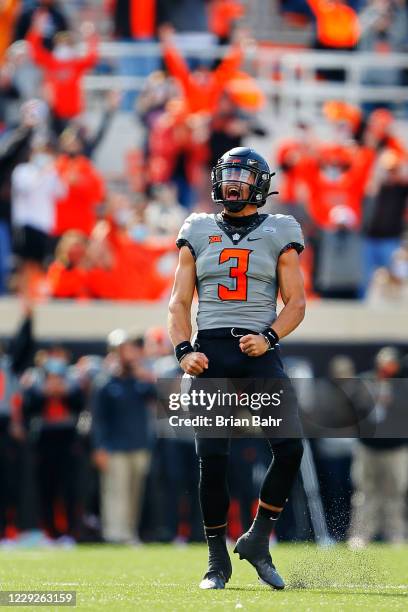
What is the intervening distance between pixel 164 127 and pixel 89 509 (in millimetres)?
4638

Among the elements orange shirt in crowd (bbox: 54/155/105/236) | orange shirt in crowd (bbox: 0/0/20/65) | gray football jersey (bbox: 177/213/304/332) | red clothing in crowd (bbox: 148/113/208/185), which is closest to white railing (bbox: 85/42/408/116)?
orange shirt in crowd (bbox: 0/0/20/65)

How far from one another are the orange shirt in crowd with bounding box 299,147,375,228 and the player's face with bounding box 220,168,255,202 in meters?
8.23

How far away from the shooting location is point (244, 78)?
16.3 metres

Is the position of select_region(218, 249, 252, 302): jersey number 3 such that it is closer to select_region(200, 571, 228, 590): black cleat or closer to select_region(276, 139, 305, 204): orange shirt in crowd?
select_region(200, 571, 228, 590): black cleat

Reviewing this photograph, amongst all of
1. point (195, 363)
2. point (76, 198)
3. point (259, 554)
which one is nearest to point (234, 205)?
point (195, 363)

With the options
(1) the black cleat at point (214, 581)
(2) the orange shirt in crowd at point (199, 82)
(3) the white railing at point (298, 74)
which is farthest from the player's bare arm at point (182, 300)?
(3) the white railing at point (298, 74)

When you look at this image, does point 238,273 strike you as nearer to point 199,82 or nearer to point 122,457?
point 122,457

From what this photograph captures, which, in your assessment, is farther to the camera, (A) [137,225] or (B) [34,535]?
(A) [137,225]

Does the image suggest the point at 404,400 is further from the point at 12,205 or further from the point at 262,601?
the point at 262,601

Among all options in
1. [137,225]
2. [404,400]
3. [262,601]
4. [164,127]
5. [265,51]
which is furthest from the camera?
[265,51]

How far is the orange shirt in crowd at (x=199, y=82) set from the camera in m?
15.6

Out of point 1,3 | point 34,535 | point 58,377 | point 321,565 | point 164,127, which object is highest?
point 1,3

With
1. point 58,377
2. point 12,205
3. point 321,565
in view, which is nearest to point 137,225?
point 12,205

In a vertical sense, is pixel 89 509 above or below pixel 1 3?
below
